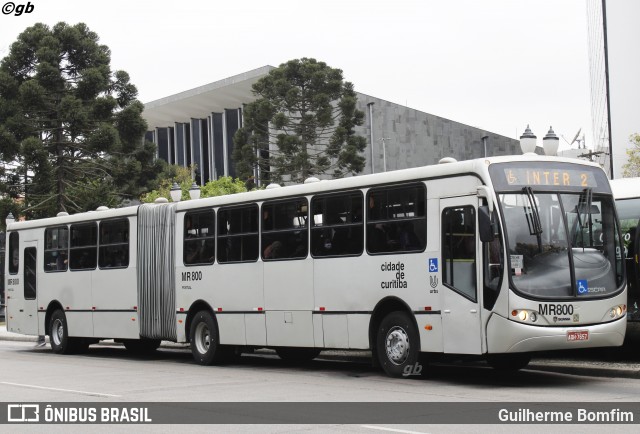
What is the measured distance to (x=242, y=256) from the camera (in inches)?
704

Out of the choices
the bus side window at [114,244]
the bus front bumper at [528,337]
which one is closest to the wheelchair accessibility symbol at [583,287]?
the bus front bumper at [528,337]

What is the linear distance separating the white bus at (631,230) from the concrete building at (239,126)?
145ft

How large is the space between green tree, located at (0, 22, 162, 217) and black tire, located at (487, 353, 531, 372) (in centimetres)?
2677

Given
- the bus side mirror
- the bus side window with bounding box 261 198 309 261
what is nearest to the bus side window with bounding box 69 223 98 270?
the bus side window with bounding box 261 198 309 261

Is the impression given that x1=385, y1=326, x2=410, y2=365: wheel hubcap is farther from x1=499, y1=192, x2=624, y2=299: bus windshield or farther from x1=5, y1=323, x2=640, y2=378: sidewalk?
x1=5, y1=323, x2=640, y2=378: sidewalk

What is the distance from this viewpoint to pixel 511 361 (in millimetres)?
14859

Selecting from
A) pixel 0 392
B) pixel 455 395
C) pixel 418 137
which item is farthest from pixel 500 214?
pixel 418 137

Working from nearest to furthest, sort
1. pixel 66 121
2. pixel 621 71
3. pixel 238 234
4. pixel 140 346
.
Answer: pixel 238 234
pixel 140 346
pixel 66 121
pixel 621 71

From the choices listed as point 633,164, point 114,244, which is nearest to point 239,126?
point 633,164

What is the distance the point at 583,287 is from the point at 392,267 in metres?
2.84

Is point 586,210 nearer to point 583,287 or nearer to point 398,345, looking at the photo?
point 583,287

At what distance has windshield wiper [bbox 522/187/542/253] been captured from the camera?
12984 millimetres

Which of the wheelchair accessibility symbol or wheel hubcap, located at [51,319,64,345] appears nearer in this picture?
the wheelchair accessibility symbol

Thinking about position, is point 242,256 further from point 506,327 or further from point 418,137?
point 418,137
